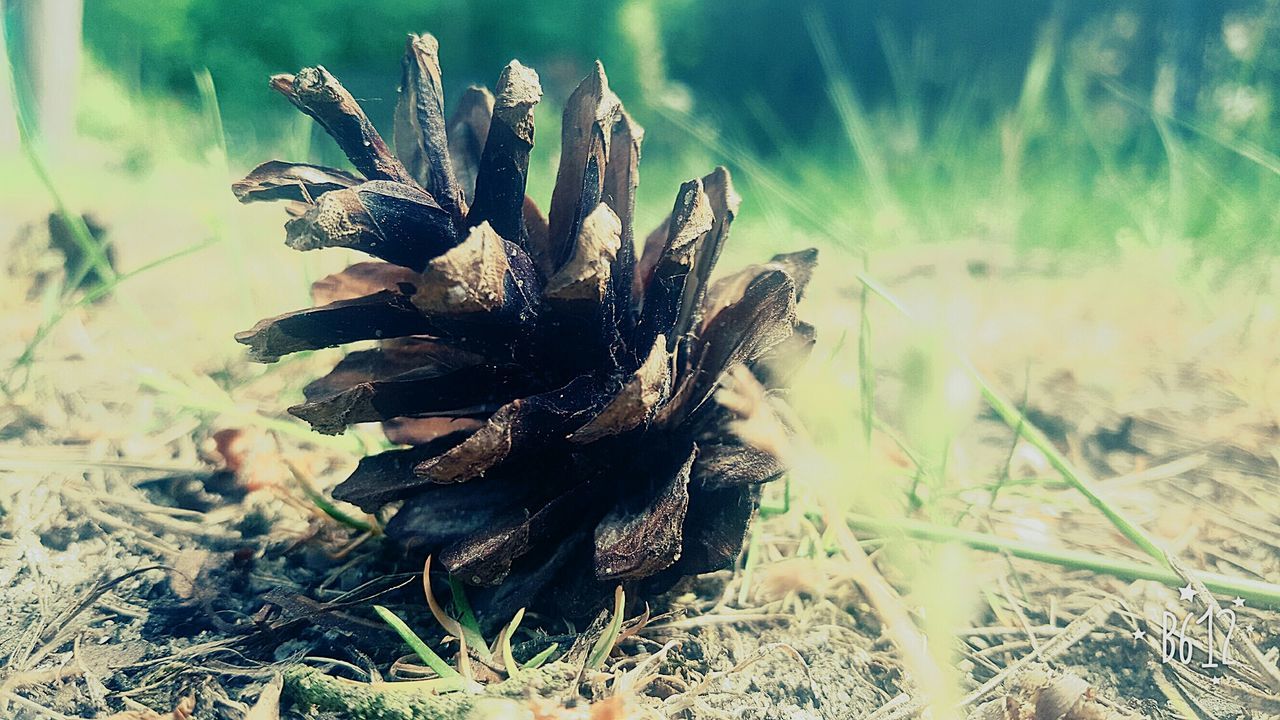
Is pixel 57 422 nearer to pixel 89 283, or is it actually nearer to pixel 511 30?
pixel 89 283

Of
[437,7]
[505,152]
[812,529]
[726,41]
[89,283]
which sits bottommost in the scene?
[89,283]

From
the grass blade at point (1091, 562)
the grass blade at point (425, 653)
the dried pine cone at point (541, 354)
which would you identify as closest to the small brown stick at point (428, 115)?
the dried pine cone at point (541, 354)

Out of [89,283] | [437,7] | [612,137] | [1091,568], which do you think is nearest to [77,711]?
[612,137]

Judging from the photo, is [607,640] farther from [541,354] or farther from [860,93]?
[860,93]

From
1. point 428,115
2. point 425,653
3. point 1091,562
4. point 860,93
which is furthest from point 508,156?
point 860,93

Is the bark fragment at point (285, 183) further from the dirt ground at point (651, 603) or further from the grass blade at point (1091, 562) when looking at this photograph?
the grass blade at point (1091, 562)

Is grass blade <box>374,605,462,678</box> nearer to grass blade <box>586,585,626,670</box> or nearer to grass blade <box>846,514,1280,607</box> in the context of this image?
grass blade <box>586,585,626,670</box>
